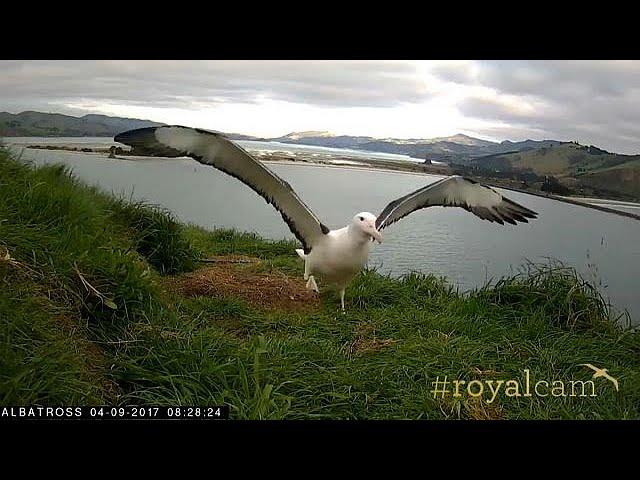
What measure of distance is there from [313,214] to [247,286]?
51cm

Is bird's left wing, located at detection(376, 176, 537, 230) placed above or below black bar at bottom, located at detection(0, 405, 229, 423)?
above

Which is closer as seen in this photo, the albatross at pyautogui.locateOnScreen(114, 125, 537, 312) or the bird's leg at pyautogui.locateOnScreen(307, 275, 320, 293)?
the albatross at pyautogui.locateOnScreen(114, 125, 537, 312)

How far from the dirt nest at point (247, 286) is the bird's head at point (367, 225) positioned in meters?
0.51

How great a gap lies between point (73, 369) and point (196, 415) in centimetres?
36

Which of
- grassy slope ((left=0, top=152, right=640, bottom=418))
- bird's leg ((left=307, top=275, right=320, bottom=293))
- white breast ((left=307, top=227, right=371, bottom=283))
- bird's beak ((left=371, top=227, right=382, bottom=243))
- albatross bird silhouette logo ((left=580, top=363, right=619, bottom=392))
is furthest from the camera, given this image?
bird's leg ((left=307, top=275, right=320, bottom=293))

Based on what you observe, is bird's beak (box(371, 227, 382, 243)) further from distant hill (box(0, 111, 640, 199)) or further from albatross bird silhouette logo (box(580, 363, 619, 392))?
albatross bird silhouette logo (box(580, 363, 619, 392))

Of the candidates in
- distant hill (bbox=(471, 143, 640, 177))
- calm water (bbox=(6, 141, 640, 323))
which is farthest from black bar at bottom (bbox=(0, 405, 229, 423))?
distant hill (bbox=(471, 143, 640, 177))

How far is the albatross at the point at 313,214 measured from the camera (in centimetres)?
225

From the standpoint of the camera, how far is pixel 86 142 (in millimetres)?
2572

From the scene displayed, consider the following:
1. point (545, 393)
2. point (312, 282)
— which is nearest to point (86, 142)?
point (312, 282)

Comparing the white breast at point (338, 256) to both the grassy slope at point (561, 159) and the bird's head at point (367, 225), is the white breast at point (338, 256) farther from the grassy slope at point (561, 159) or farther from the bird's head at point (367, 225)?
the grassy slope at point (561, 159)

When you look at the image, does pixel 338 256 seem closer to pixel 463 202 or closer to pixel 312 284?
pixel 312 284

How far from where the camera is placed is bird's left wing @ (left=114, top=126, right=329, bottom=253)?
2.17 meters

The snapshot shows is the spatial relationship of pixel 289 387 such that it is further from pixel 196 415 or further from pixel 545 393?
pixel 545 393
